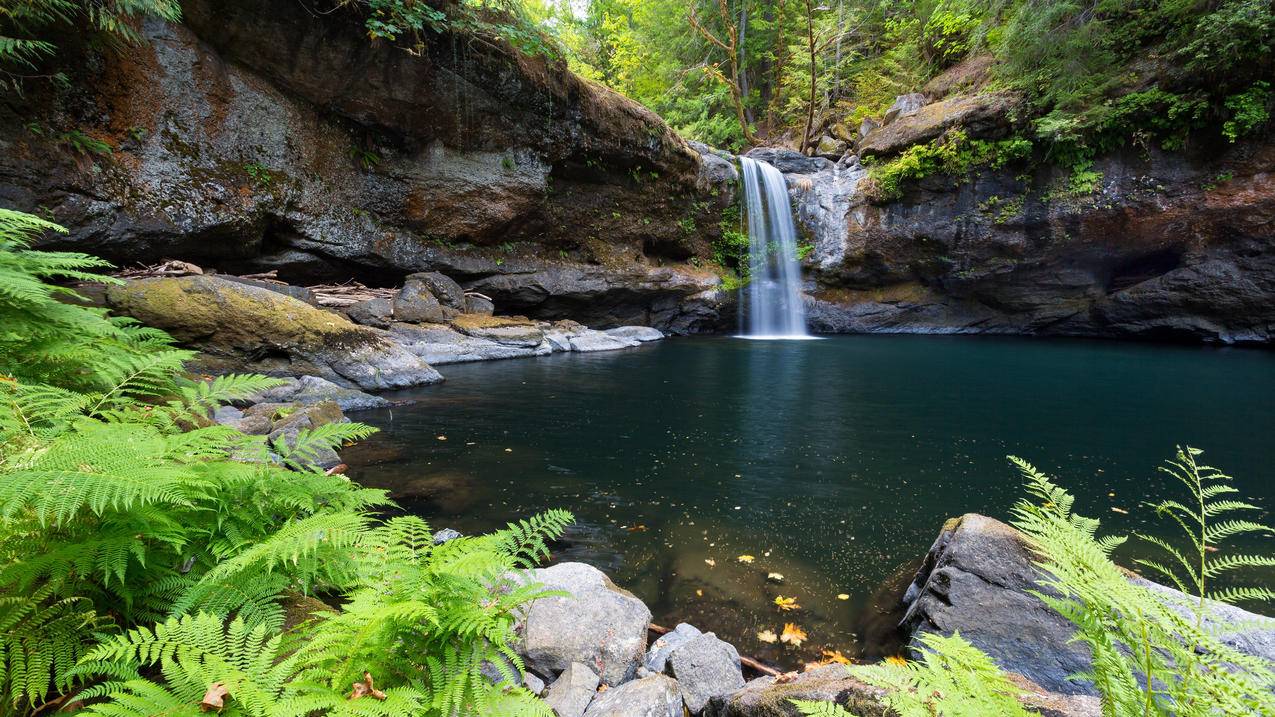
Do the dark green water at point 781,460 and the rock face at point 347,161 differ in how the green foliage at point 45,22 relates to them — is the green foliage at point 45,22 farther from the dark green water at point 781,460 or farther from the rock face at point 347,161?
the dark green water at point 781,460

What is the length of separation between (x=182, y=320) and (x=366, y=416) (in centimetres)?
354

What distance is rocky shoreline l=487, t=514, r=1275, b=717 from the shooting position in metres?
1.95

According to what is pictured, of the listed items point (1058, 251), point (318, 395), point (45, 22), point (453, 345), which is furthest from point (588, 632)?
point (1058, 251)

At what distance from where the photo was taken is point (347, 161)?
12805mm

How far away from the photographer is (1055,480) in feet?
16.1

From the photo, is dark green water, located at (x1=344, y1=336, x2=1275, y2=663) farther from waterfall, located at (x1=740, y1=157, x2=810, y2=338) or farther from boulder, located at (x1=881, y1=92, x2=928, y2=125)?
boulder, located at (x1=881, y1=92, x2=928, y2=125)

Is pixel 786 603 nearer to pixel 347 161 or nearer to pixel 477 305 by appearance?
pixel 477 305

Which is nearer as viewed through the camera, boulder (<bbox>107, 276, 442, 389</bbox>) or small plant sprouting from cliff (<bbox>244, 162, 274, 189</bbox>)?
boulder (<bbox>107, 276, 442, 389</bbox>)

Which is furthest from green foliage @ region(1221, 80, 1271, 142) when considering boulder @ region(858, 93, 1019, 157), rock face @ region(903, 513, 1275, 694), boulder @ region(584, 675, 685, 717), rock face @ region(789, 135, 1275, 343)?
boulder @ region(584, 675, 685, 717)

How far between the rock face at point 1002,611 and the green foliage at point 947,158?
57.9 feet

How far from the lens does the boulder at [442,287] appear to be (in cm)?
1362

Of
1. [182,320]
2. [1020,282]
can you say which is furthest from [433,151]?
[1020,282]

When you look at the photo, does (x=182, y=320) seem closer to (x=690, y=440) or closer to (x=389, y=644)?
(x=690, y=440)

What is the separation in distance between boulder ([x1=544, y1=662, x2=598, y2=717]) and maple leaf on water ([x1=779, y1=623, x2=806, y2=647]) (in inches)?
47.4
